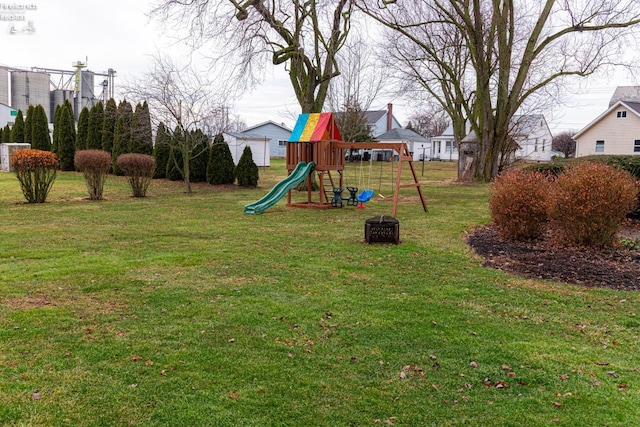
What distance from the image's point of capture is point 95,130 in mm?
24703

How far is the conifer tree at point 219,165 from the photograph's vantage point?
1984 centimetres

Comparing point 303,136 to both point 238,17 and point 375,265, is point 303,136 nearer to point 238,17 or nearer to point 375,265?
point 238,17

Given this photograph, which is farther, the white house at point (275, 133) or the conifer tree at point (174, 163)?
the white house at point (275, 133)

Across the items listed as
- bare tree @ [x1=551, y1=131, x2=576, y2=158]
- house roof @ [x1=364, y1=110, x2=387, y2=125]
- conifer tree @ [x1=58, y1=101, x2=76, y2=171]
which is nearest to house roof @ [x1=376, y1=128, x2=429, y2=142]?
house roof @ [x1=364, y1=110, x2=387, y2=125]

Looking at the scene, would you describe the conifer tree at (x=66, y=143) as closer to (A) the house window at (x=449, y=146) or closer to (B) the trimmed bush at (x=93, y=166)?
(B) the trimmed bush at (x=93, y=166)

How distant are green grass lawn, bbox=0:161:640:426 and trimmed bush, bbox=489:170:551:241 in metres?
1.02

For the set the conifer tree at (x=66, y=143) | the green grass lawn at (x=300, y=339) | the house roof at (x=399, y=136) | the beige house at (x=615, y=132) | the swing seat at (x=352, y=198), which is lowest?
the green grass lawn at (x=300, y=339)

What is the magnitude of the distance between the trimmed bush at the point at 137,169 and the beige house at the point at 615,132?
28.1 metres

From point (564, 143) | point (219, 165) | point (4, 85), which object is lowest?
point (219, 165)

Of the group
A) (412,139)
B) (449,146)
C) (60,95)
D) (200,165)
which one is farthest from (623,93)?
(60,95)

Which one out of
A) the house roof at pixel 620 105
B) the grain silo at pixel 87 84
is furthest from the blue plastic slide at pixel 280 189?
the grain silo at pixel 87 84

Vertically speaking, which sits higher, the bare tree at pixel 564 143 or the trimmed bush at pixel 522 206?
the bare tree at pixel 564 143

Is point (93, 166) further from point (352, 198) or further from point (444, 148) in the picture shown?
point (444, 148)

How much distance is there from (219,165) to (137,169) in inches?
191
